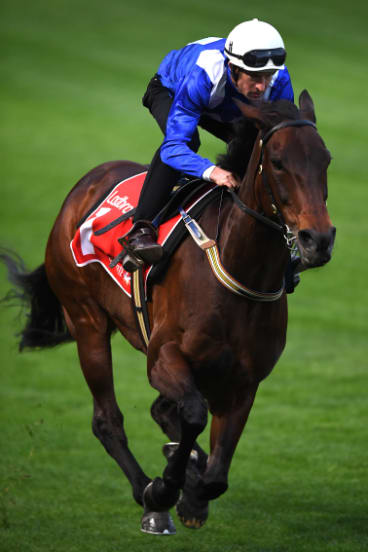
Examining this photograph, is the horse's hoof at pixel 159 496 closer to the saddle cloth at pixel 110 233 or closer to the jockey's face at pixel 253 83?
the saddle cloth at pixel 110 233

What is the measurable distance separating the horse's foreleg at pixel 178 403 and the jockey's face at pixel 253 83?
1.31m

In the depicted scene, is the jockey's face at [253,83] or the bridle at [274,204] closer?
the bridle at [274,204]

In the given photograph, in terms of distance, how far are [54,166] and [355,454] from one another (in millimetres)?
15127

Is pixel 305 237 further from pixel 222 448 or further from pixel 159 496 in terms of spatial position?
pixel 159 496

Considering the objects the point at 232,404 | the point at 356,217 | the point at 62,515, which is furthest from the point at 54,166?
the point at 232,404

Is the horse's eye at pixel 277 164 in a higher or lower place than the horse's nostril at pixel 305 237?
higher

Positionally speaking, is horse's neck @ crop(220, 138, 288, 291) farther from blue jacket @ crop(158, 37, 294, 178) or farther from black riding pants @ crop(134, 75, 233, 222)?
black riding pants @ crop(134, 75, 233, 222)

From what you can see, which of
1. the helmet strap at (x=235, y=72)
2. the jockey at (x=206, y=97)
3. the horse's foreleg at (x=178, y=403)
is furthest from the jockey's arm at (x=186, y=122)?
the horse's foreleg at (x=178, y=403)

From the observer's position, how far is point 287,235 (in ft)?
14.1

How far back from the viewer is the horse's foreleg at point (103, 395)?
6227 mm

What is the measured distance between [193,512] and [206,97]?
228 cm

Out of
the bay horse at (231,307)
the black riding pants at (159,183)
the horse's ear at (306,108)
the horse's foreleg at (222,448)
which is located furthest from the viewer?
the black riding pants at (159,183)

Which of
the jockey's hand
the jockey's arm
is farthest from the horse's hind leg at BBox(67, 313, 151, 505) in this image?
the jockey's hand

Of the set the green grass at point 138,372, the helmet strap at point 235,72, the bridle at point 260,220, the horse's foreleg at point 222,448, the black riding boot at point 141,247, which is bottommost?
the green grass at point 138,372
